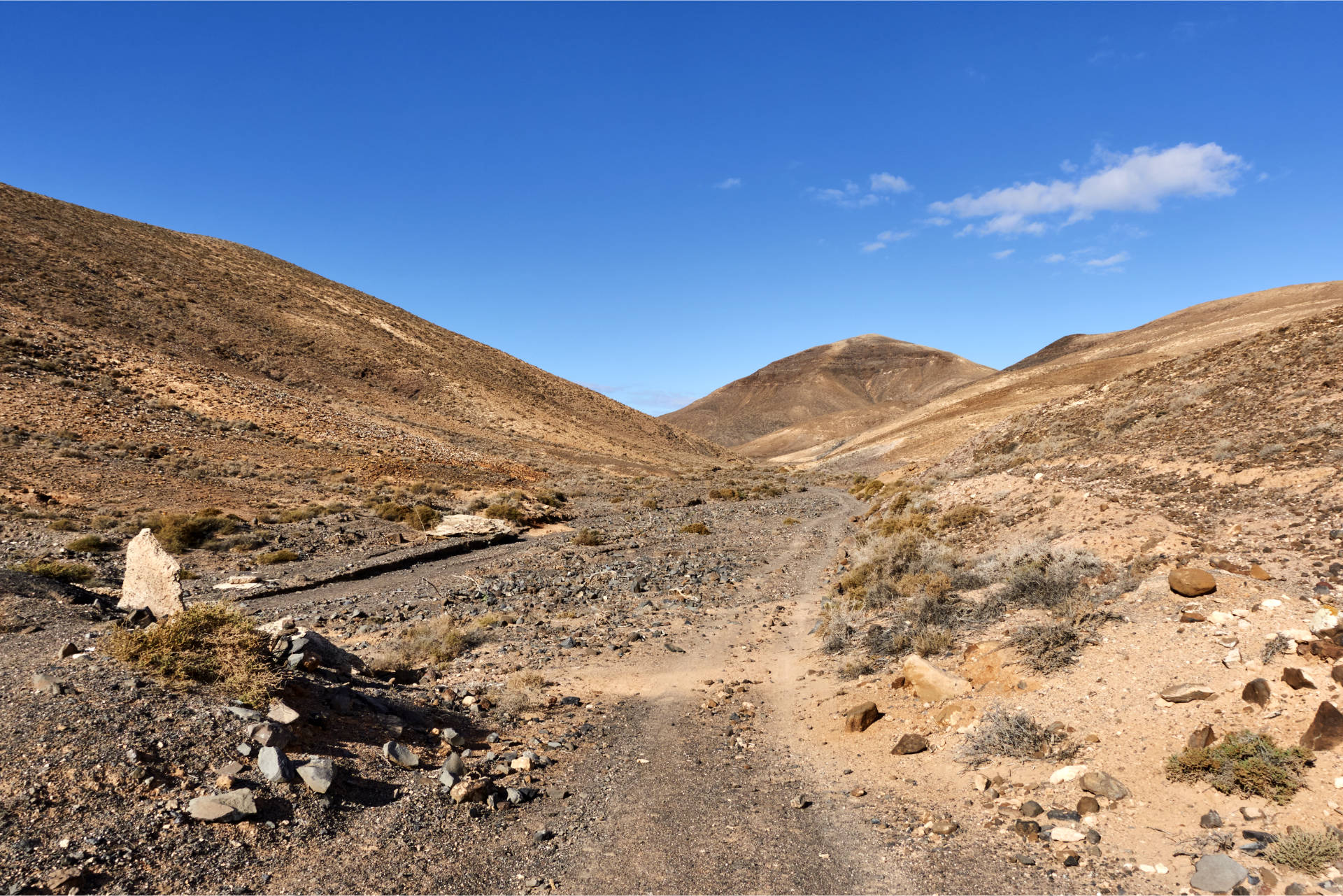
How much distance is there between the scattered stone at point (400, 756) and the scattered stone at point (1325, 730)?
8265 millimetres

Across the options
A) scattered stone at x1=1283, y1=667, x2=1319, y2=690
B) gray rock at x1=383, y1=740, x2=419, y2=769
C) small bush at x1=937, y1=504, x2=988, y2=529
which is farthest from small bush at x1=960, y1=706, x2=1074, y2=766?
small bush at x1=937, y1=504, x2=988, y2=529

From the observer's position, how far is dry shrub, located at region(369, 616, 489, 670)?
1055 centimetres

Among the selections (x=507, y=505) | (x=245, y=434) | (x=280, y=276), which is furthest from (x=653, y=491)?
(x=280, y=276)

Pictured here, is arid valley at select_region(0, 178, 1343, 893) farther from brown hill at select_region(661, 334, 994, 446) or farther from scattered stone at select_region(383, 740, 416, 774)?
brown hill at select_region(661, 334, 994, 446)

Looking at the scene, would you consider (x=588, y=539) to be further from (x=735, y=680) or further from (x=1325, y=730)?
(x=1325, y=730)

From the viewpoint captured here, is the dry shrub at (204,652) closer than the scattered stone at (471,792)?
No

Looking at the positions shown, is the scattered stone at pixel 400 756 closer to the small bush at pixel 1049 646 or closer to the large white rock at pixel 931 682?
the large white rock at pixel 931 682

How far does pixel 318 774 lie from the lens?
5.88 metres

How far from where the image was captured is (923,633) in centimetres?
964

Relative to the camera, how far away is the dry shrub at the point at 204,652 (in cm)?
684

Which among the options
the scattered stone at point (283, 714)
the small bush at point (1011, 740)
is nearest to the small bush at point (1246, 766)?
the small bush at point (1011, 740)

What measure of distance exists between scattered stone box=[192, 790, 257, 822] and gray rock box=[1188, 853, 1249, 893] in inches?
287

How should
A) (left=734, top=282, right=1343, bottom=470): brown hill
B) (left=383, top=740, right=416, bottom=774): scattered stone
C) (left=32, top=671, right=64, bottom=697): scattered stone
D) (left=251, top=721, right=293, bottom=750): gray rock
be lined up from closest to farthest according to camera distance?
(left=251, top=721, right=293, bottom=750): gray rock → (left=32, top=671, right=64, bottom=697): scattered stone → (left=383, top=740, right=416, bottom=774): scattered stone → (left=734, top=282, right=1343, bottom=470): brown hill

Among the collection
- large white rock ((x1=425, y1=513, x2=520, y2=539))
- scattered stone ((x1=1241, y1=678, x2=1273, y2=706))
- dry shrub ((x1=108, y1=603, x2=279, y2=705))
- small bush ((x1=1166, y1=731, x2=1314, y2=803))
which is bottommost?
small bush ((x1=1166, y1=731, x2=1314, y2=803))
